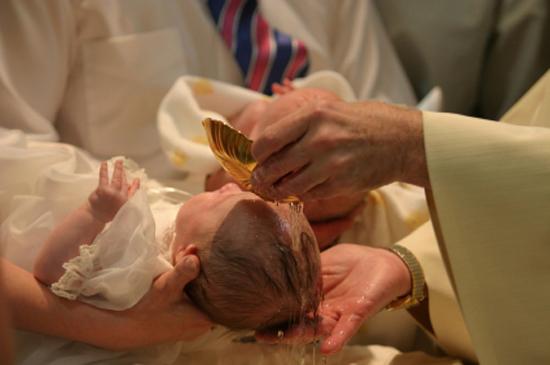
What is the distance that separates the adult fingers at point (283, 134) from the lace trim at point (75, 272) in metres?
0.31

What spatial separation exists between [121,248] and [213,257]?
0.14m

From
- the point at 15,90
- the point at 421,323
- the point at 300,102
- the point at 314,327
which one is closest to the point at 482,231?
the point at 314,327

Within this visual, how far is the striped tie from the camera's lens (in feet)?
6.21

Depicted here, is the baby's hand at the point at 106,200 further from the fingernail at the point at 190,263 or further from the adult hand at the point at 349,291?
the adult hand at the point at 349,291

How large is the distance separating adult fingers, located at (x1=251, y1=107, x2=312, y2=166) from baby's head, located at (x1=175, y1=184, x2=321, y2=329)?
164 millimetres

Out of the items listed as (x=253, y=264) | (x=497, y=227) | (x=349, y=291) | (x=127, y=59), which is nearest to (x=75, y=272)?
(x=253, y=264)

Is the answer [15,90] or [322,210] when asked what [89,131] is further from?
[322,210]

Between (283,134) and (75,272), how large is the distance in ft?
1.25

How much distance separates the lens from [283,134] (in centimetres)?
94

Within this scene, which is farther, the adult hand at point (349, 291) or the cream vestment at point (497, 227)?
the adult hand at point (349, 291)

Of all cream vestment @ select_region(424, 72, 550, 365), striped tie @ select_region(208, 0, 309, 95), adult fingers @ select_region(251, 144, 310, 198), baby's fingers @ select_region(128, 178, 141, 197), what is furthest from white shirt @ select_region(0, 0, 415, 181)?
cream vestment @ select_region(424, 72, 550, 365)

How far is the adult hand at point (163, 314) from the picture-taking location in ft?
3.55

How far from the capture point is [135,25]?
174 centimetres

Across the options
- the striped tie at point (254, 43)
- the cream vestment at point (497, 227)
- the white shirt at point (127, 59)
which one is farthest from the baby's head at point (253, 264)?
the striped tie at point (254, 43)
